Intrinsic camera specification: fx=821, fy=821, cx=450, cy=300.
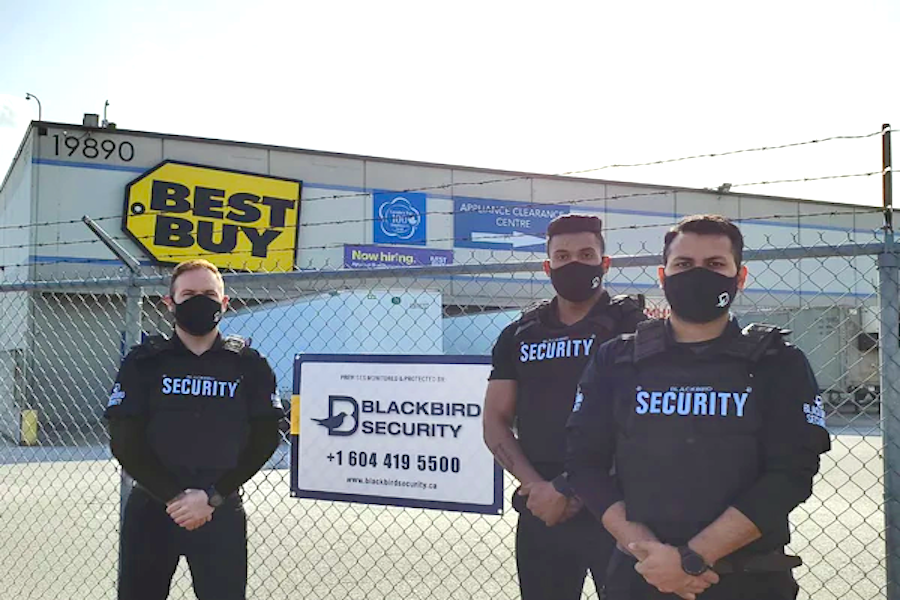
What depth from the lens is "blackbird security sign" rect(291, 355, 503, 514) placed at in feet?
12.4

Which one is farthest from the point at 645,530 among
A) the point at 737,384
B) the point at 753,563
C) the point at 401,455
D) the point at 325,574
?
the point at 325,574

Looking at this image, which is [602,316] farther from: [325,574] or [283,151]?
[283,151]

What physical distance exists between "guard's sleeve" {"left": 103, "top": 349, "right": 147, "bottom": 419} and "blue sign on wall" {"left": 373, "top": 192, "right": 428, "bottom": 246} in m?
18.3

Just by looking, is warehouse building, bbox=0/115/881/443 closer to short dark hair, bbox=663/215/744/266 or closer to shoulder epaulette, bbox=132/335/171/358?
shoulder epaulette, bbox=132/335/171/358

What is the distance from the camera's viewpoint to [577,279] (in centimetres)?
319

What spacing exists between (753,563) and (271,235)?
774 inches

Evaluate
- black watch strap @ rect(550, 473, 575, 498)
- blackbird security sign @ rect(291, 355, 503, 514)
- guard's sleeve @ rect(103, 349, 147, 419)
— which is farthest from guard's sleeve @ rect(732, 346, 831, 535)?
guard's sleeve @ rect(103, 349, 147, 419)

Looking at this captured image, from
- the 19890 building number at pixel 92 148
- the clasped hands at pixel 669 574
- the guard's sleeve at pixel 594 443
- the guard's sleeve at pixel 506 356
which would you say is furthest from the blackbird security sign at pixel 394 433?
the 19890 building number at pixel 92 148

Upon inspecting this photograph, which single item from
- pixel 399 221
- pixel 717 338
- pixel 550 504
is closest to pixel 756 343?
pixel 717 338

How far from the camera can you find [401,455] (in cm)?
390

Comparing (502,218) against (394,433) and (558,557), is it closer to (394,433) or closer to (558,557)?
(394,433)

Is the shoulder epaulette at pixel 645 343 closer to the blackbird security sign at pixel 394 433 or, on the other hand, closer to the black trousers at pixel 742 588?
the black trousers at pixel 742 588

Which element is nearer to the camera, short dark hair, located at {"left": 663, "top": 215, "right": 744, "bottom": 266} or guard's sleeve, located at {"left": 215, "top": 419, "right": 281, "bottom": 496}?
short dark hair, located at {"left": 663, "top": 215, "right": 744, "bottom": 266}

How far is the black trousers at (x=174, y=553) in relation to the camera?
11.3ft
